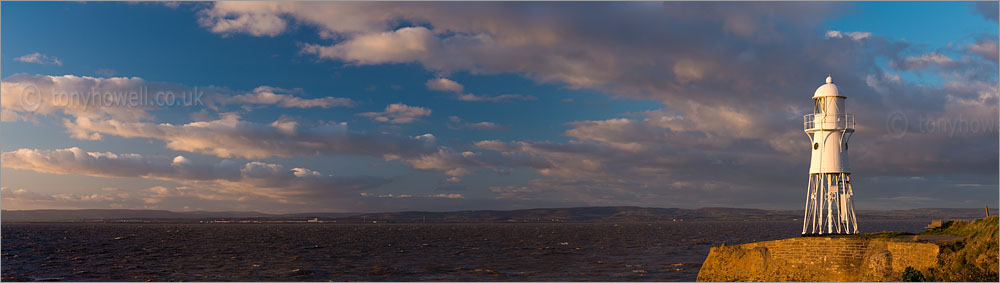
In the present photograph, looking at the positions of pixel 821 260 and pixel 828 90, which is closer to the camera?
pixel 821 260

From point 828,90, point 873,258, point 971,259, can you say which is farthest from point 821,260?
point 828,90

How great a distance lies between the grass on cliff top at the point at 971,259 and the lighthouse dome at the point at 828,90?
1301 centimetres

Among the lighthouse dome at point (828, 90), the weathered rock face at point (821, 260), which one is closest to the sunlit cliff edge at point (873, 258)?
the weathered rock face at point (821, 260)

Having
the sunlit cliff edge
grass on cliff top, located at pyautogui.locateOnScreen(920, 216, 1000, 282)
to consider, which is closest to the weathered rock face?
the sunlit cliff edge

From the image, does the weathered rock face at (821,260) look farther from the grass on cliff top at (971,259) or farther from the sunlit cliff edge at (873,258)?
the grass on cliff top at (971,259)

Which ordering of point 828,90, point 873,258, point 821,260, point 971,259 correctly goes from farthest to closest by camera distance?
point 828,90, point 821,260, point 873,258, point 971,259

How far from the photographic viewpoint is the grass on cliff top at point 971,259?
2767 cm

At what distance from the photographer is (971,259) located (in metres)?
28.1

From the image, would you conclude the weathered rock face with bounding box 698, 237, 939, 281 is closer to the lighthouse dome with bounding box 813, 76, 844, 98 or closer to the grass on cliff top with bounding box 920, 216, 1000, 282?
→ the grass on cliff top with bounding box 920, 216, 1000, 282

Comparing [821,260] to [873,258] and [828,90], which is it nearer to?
[873,258]

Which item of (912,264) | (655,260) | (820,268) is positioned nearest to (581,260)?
(655,260)

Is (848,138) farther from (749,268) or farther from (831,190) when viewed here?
(749,268)

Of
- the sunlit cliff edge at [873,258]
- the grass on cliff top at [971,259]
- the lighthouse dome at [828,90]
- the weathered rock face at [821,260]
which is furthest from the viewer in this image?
the lighthouse dome at [828,90]

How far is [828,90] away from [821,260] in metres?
13.1
